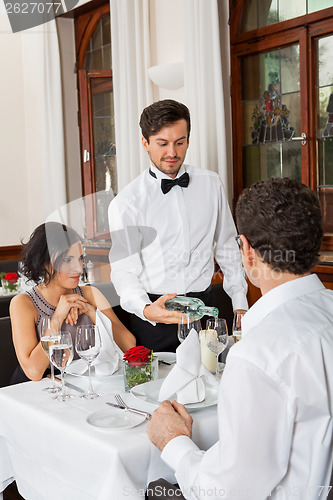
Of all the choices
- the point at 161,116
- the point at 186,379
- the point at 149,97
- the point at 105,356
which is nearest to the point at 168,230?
the point at 161,116

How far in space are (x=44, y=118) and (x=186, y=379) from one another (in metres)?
4.46

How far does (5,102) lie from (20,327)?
470 cm

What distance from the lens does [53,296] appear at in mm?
2141

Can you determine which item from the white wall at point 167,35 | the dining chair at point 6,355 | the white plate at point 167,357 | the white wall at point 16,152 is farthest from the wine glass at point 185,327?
the white wall at point 16,152

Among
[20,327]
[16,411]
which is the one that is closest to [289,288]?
[16,411]

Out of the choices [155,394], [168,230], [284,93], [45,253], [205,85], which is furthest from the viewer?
[205,85]

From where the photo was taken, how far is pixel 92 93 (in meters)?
5.07

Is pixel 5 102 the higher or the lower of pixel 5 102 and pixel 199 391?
the higher

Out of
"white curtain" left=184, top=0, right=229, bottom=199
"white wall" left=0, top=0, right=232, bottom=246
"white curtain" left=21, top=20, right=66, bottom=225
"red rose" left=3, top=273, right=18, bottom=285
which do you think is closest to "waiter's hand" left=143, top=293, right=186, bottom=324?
"white curtain" left=184, top=0, right=229, bottom=199

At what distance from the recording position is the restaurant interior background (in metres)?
3.47

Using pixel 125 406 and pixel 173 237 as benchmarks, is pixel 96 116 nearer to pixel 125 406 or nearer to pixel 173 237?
pixel 173 237

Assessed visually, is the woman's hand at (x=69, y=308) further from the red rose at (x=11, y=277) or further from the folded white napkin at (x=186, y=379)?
the red rose at (x=11, y=277)

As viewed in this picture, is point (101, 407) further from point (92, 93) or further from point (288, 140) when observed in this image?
point (92, 93)

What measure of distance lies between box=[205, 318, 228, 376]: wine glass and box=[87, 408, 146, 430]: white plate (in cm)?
36
